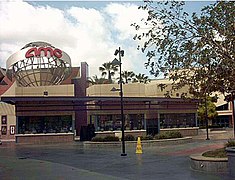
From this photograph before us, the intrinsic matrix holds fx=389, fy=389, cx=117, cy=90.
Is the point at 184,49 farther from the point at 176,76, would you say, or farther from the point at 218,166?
the point at 218,166

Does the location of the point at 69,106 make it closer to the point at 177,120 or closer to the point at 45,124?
the point at 45,124

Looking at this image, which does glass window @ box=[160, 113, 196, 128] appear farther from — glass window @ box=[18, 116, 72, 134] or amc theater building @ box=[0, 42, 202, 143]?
glass window @ box=[18, 116, 72, 134]

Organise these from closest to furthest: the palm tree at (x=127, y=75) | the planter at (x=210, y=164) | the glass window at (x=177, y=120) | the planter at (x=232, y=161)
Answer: the planter at (x=232, y=161) < the planter at (x=210, y=164) < the glass window at (x=177, y=120) < the palm tree at (x=127, y=75)

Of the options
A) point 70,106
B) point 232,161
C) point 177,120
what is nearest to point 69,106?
point 70,106

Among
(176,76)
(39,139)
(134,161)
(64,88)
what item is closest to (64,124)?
(39,139)

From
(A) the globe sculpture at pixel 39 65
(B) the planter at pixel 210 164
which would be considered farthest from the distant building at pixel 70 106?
(B) the planter at pixel 210 164

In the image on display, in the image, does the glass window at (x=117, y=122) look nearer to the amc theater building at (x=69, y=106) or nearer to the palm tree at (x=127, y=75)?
the amc theater building at (x=69, y=106)

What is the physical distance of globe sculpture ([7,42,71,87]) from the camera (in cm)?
4617

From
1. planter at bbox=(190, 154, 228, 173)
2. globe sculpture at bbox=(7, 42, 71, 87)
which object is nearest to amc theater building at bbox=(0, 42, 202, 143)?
globe sculpture at bbox=(7, 42, 71, 87)

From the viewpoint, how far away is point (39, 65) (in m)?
47.9

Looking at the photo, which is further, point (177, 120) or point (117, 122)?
point (177, 120)

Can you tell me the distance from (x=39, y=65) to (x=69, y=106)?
10.4 m

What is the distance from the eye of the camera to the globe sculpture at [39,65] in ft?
151

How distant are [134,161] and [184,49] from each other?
761 centimetres
